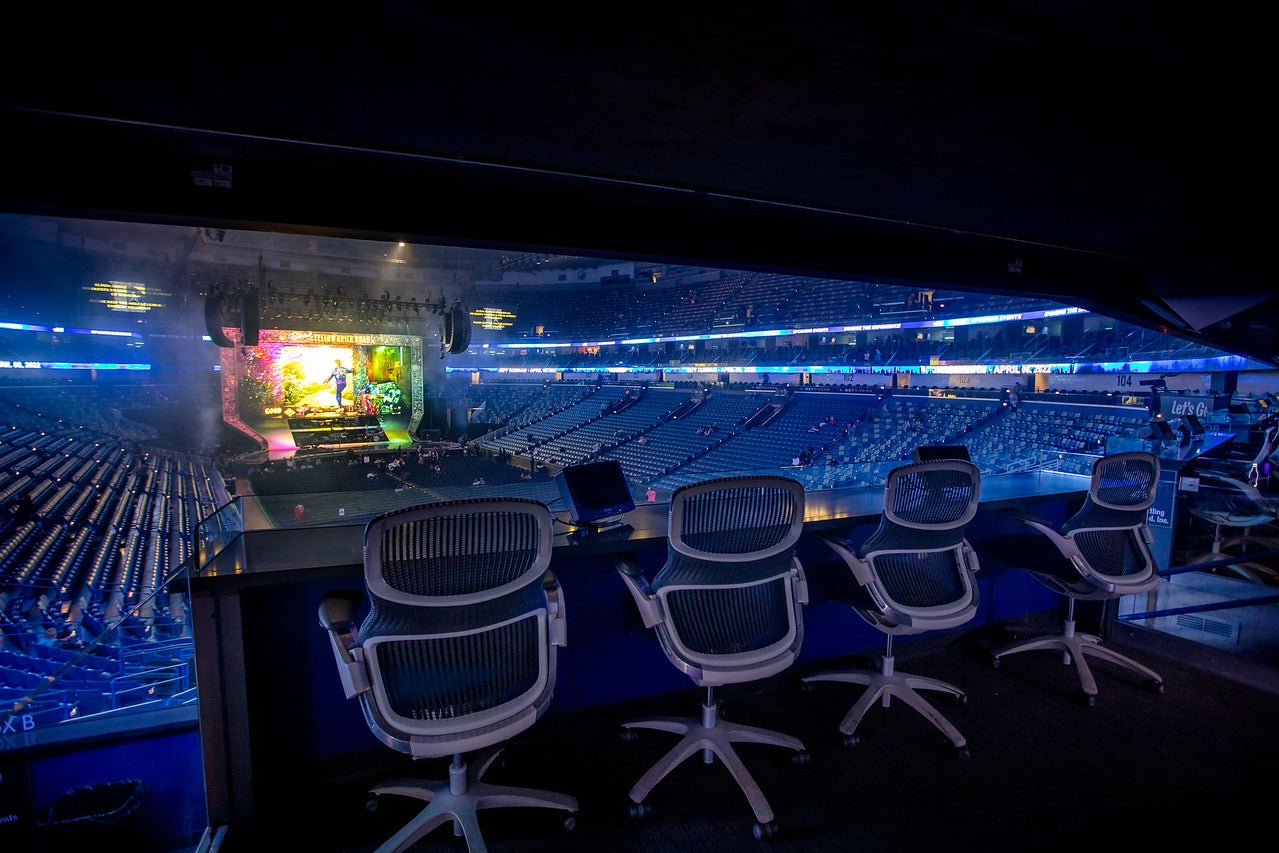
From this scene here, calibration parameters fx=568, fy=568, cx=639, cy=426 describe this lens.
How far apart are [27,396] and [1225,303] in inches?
803

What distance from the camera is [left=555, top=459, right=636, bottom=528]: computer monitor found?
85.6 inches

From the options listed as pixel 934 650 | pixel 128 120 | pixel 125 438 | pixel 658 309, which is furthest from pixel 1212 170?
pixel 658 309

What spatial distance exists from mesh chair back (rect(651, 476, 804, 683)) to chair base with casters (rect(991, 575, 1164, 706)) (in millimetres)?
1669

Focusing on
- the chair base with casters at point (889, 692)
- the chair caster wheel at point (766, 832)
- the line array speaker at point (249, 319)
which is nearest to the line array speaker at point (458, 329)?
the line array speaker at point (249, 319)

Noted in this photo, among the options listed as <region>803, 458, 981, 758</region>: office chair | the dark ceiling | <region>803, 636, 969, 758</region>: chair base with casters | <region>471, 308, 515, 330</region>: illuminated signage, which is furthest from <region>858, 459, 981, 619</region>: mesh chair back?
<region>471, 308, 515, 330</region>: illuminated signage

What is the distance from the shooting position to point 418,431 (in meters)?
18.5

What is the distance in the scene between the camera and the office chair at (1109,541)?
2.51 meters

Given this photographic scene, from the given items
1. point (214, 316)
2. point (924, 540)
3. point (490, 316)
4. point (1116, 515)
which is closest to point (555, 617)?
point (924, 540)

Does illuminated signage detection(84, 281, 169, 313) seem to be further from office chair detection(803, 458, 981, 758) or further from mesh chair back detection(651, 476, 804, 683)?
office chair detection(803, 458, 981, 758)

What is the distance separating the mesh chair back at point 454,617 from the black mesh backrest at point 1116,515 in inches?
97.8

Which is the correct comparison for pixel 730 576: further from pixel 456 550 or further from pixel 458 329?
pixel 458 329

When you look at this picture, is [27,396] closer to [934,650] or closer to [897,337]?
[934,650]

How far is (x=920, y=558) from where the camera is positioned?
2.22 metres

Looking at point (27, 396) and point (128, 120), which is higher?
point (128, 120)
